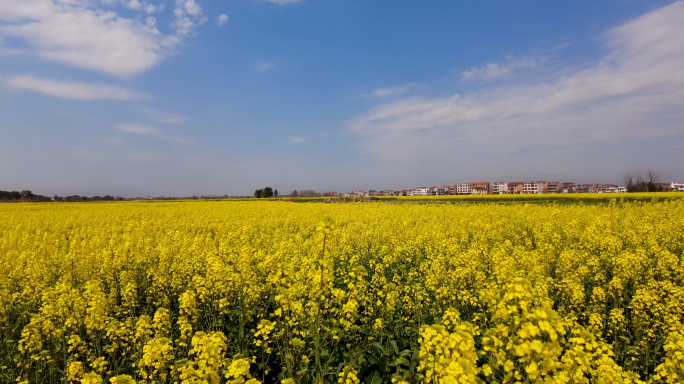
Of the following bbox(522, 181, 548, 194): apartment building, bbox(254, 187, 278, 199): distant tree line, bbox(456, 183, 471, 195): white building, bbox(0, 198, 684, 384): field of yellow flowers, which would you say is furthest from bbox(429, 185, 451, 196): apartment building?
bbox(0, 198, 684, 384): field of yellow flowers

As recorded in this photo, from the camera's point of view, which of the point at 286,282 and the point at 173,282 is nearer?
the point at 286,282

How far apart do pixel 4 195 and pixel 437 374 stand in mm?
96140

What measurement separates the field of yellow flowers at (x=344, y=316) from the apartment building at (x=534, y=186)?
5555 inches

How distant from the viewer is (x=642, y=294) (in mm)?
4863

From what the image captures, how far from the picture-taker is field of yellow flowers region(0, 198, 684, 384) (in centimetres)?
256

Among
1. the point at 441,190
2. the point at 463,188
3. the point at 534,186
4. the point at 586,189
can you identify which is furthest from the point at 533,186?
the point at 586,189

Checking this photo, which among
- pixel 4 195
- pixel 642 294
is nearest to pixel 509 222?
pixel 642 294

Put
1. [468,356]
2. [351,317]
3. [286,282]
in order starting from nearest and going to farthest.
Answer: [468,356], [351,317], [286,282]

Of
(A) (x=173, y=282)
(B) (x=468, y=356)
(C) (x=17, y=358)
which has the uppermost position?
(B) (x=468, y=356)

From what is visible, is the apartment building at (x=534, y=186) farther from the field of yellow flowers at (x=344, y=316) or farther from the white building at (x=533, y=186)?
the field of yellow flowers at (x=344, y=316)

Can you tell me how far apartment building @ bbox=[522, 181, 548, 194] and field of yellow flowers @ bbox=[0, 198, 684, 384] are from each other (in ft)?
463

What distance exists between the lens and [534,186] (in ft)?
472

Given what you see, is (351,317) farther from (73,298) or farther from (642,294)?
(642,294)

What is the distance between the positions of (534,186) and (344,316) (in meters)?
166
